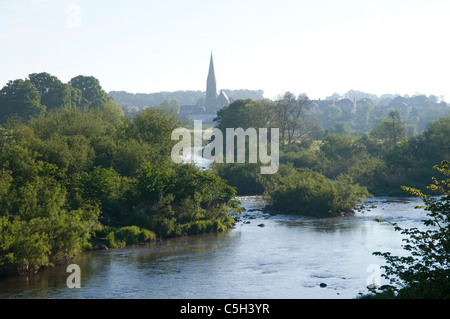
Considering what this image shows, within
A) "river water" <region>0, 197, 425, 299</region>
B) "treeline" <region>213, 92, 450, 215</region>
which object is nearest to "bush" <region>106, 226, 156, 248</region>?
"river water" <region>0, 197, 425, 299</region>

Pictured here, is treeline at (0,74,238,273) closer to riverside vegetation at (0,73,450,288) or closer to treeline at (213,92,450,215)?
riverside vegetation at (0,73,450,288)

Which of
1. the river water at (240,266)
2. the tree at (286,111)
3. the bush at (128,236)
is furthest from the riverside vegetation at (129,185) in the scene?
the tree at (286,111)

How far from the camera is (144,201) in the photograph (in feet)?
135

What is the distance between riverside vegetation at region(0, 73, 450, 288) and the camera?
31828 millimetres

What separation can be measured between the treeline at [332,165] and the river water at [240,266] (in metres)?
7.44

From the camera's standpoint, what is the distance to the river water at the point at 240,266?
25891 millimetres

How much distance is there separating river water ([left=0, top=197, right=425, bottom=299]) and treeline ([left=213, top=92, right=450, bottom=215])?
744cm

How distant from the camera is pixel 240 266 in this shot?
31078 millimetres

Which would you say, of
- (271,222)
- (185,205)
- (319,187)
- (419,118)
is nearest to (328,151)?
(319,187)

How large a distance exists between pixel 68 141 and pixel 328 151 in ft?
150

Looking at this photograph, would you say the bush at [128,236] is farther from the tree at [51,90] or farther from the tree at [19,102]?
the tree at [51,90]

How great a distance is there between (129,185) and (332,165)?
42193 millimetres

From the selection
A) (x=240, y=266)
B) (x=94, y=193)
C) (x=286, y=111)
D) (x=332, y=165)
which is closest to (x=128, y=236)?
(x=94, y=193)
